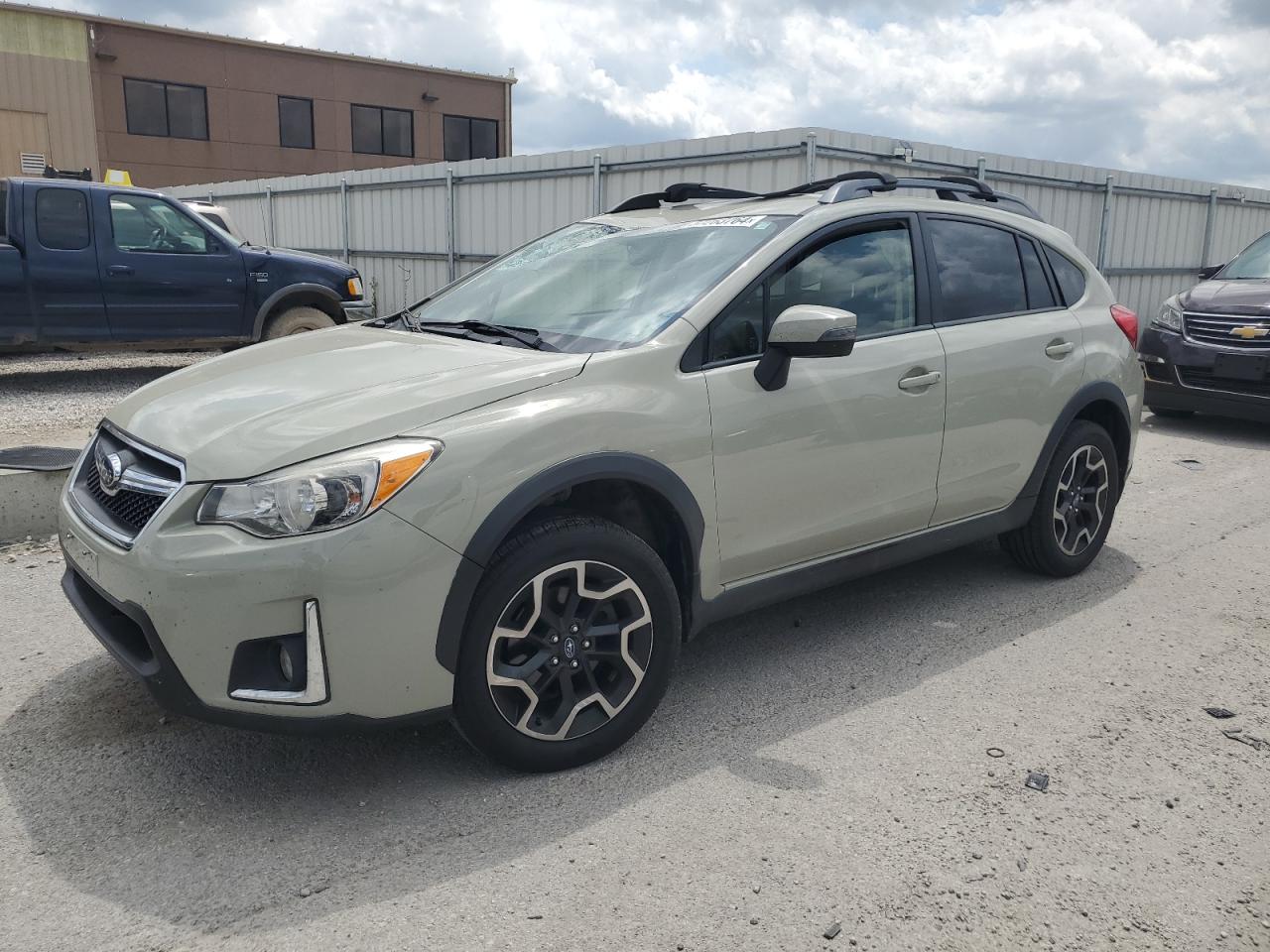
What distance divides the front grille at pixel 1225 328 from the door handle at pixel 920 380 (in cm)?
609

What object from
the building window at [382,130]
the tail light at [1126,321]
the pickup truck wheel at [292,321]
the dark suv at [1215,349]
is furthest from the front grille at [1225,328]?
the building window at [382,130]

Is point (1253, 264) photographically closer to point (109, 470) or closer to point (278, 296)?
point (278, 296)

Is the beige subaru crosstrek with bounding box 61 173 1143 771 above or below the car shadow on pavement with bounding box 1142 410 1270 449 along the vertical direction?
above

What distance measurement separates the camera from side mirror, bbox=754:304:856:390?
3404 mm

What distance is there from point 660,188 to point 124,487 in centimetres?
942

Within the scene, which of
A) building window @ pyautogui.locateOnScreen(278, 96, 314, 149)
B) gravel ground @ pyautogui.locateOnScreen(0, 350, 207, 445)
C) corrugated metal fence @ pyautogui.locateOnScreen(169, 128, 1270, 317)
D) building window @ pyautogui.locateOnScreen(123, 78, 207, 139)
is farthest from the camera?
building window @ pyautogui.locateOnScreen(278, 96, 314, 149)

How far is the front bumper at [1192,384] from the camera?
884 cm

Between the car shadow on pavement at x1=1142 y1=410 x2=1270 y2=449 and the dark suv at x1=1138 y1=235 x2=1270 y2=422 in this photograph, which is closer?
the dark suv at x1=1138 y1=235 x2=1270 y2=422

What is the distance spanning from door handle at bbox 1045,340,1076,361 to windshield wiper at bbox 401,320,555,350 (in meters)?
2.36

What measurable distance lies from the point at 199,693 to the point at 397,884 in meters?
0.70

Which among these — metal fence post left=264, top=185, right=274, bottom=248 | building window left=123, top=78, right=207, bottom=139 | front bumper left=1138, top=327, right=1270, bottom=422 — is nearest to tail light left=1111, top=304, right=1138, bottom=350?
front bumper left=1138, top=327, right=1270, bottom=422

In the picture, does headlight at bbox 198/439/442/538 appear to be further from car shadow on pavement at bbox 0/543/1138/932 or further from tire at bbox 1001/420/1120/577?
tire at bbox 1001/420/1120/577

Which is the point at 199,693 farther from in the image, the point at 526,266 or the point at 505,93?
the point at 505,93

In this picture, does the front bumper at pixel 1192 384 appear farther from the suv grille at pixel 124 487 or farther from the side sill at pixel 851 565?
the suv grille at pixel 124 487
